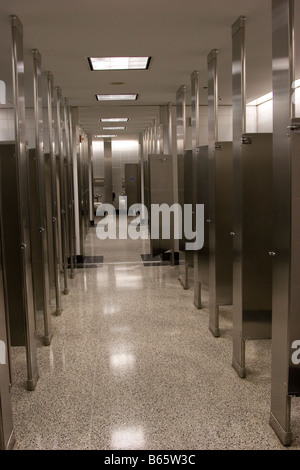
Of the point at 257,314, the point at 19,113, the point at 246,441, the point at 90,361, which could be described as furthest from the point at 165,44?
the point at 246,441

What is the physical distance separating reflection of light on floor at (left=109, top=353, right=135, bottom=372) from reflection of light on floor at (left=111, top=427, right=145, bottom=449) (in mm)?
1084

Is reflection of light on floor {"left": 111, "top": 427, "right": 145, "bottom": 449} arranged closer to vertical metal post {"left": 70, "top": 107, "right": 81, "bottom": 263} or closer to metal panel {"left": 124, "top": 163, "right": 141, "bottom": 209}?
vertical metal post {"left": 70, "top": 107, "right": 81, "bottom": 263}

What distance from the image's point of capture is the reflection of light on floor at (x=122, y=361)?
441cm

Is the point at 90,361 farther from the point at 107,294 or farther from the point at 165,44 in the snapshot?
the point at 165,44

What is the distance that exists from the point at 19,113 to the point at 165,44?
78.3 inches

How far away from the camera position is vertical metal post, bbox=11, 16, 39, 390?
3715 mm

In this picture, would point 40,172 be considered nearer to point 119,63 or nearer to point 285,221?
point 119,63

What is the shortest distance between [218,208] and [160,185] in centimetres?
373

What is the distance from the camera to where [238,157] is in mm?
4055

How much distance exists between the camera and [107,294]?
7.05 meters

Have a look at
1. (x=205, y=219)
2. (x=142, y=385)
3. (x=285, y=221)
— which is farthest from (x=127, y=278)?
(x=285, y=221)

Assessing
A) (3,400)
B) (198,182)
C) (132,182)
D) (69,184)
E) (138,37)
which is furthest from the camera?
(132,182)

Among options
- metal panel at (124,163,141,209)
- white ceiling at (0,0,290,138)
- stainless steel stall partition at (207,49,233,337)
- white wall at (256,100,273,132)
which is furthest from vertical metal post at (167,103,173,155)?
metal panel at (124,163,141,209)
